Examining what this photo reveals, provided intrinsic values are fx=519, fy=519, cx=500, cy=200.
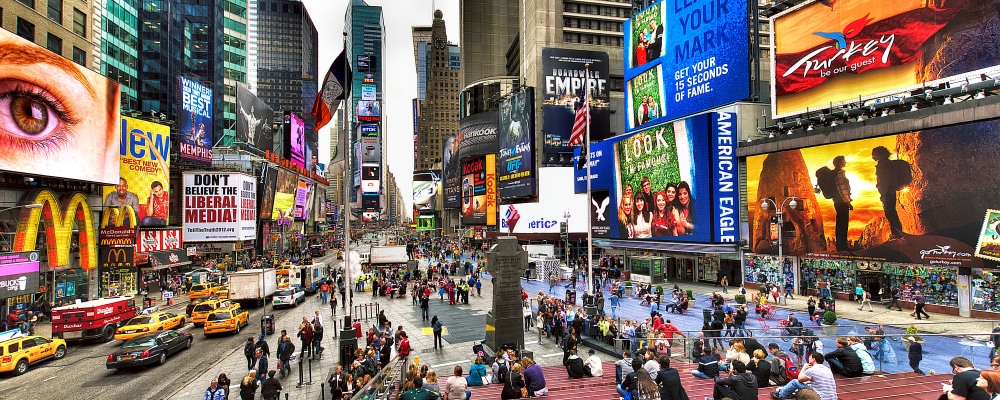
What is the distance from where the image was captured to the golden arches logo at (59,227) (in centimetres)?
3200

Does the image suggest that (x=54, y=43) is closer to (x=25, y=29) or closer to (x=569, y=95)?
(x=25, y=29)

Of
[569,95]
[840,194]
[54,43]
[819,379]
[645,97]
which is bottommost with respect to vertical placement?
[819,379]

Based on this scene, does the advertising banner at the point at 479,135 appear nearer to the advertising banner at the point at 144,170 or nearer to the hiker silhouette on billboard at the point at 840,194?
the advertising banner at the point at 144,170

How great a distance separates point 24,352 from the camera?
66.3ft

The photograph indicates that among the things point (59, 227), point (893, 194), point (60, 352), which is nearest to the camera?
point (60, 352)

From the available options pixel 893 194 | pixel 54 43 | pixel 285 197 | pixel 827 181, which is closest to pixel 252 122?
pixel 285 197

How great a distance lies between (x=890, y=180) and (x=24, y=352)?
1660 inches

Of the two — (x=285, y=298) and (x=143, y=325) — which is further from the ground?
(x=143, y=325)

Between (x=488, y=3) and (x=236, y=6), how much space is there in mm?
65056

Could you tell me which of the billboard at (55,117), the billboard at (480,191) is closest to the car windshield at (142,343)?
the billboard at (55,117)

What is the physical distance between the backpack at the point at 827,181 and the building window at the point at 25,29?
5216cm

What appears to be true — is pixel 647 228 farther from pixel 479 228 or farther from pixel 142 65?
pixel 142 65

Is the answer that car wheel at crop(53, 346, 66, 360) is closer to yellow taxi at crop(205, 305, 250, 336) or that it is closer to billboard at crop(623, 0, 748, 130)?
yellow taxi at crop(205, 305, 250, 336)

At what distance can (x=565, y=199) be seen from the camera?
6700 cm
